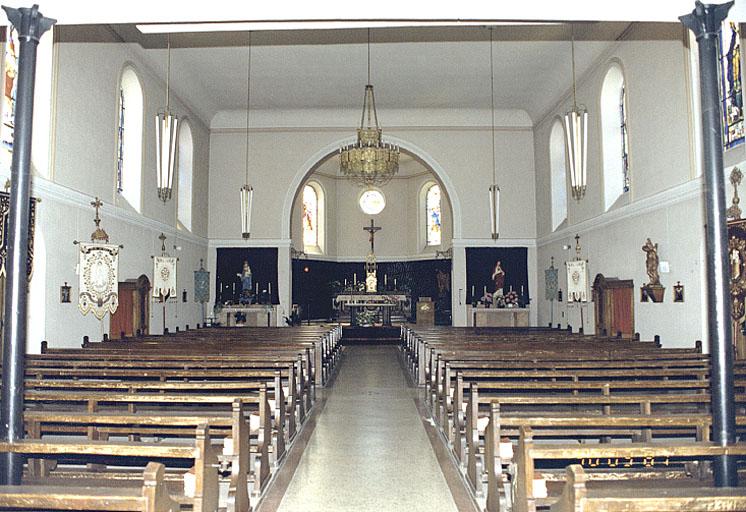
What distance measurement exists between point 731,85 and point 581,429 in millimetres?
7015

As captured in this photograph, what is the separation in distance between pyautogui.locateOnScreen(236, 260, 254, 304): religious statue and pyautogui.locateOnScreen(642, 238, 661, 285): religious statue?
37.4 ft

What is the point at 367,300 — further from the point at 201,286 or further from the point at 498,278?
the point at 201,286

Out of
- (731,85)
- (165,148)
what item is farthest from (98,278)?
(731,85)

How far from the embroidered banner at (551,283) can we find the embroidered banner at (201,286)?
9955 mm

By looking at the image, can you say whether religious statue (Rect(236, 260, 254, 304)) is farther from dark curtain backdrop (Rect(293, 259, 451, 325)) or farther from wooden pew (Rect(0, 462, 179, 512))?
wooden pew (Rect(0, 462, 179, 512))

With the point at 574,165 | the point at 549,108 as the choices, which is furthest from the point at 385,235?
the point at 574,165

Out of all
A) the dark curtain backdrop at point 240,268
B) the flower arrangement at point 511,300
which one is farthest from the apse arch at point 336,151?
the flower arrangement at point 511,300

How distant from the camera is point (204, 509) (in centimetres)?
332

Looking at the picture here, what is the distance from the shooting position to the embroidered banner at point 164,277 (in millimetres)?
14086

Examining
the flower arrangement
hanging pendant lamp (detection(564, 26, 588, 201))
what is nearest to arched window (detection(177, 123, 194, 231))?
the flower arrangement

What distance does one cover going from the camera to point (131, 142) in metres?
13.9

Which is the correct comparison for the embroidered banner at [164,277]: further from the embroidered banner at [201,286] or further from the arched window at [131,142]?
the embroidered banner at [201,286]

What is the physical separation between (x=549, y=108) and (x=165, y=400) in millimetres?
15469

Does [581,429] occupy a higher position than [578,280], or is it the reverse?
[578,280]
